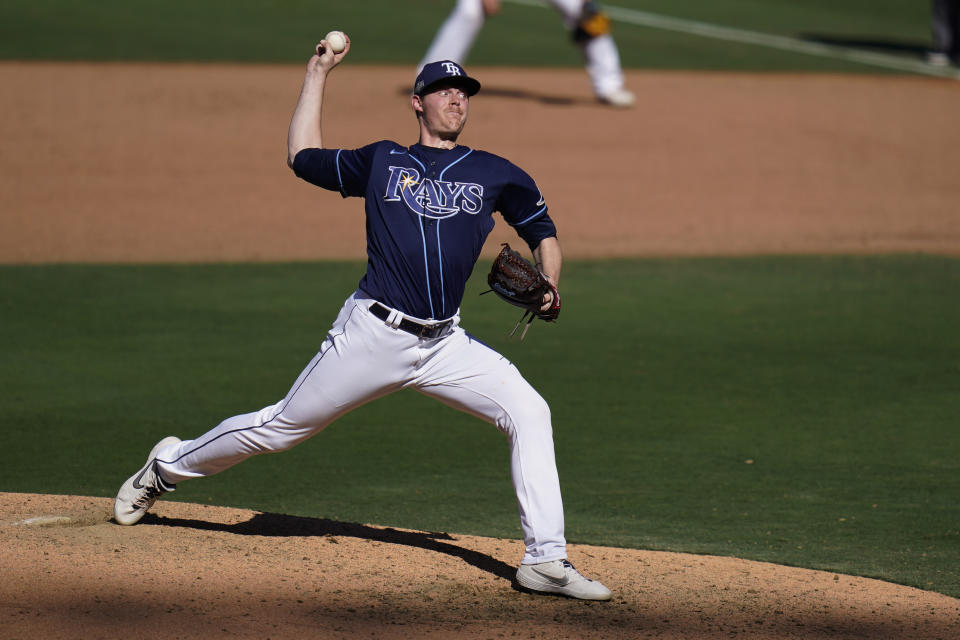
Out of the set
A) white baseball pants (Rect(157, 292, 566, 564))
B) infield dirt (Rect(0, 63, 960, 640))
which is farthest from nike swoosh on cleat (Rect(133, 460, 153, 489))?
white baseball pants (Rect(157, 292, 566, 564))

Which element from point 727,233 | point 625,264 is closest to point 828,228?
point 727,233

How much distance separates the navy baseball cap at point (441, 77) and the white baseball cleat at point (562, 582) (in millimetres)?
1737

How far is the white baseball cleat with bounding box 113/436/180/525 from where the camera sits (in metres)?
5.21

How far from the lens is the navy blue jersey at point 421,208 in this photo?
4.72 m

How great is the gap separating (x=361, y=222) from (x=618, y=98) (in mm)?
5051

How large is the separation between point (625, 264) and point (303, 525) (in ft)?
21.4

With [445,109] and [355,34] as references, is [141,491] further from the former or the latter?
[355,34]

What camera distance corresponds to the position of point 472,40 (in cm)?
1582

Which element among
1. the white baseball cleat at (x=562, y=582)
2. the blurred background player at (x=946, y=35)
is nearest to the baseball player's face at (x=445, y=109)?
the white baseball cleat at (x=562, y=582)

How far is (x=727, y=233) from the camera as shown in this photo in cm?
1278

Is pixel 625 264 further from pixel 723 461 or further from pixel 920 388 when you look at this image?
pixel 723 461

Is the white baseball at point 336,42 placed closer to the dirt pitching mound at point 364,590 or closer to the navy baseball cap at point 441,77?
the navy baseball cap at point 441,77

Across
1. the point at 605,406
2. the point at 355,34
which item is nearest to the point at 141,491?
the point at 605,406

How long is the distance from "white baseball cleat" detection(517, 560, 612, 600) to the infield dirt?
51 millimetres
